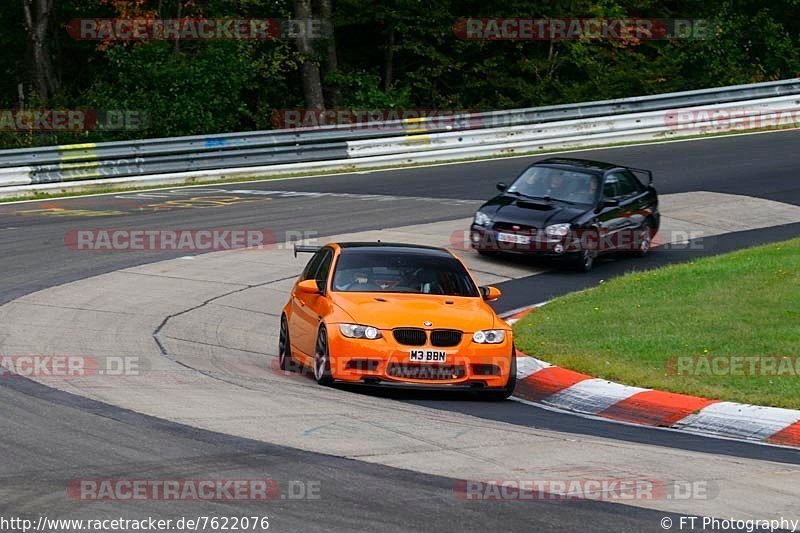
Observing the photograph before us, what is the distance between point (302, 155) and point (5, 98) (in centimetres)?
1822

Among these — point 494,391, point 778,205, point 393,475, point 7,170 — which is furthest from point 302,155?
point 393,475

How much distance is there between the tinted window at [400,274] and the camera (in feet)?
44.1

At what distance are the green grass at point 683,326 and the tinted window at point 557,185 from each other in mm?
2386

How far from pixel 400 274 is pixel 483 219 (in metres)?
7.09

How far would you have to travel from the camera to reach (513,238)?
2012 cm

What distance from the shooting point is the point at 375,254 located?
13.9 metres

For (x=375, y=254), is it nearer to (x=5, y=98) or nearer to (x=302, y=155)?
(x=302, y=155)
